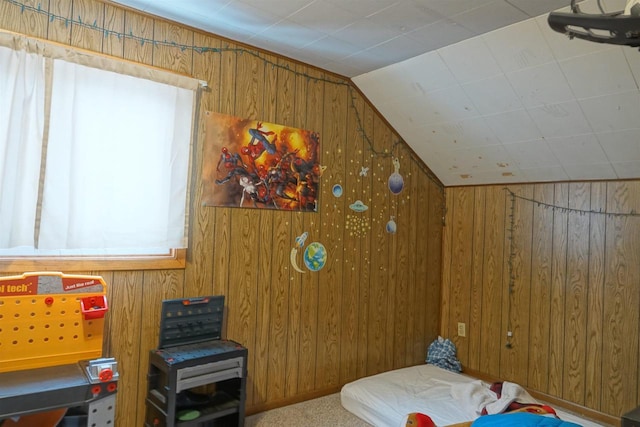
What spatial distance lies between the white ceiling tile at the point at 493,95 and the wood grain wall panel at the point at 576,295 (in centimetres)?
83

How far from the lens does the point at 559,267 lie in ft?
10.8

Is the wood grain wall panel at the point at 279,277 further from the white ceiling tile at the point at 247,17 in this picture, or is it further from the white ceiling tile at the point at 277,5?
the white ceiling tile at the point at 277,5

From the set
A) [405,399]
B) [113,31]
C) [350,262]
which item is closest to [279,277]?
[350,262]

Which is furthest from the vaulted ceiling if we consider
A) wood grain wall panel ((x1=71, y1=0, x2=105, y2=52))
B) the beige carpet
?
the beige carpet

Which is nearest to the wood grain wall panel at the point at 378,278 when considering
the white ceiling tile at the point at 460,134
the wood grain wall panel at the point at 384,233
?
the wood grain wall panel at the point at 384,233

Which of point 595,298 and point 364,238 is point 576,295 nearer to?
point 595,298

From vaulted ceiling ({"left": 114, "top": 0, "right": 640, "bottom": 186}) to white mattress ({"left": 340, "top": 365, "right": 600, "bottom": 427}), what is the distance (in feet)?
5.34

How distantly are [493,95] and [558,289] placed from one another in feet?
4.90

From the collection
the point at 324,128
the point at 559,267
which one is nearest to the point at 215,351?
the point at 324,128

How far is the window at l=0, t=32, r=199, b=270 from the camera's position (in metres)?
2.08

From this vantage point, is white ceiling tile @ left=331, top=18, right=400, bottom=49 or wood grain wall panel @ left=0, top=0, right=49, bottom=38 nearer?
wood grain wall panel @ left=0, top=0, right=49, bottom=38

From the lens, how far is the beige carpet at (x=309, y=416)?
111 inches

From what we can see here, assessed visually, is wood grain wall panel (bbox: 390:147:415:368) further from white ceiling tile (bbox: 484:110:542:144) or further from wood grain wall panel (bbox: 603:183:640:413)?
wood grain wall panel (bbox: 603:183:640:413)

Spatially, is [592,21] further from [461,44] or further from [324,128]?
[324,128]
